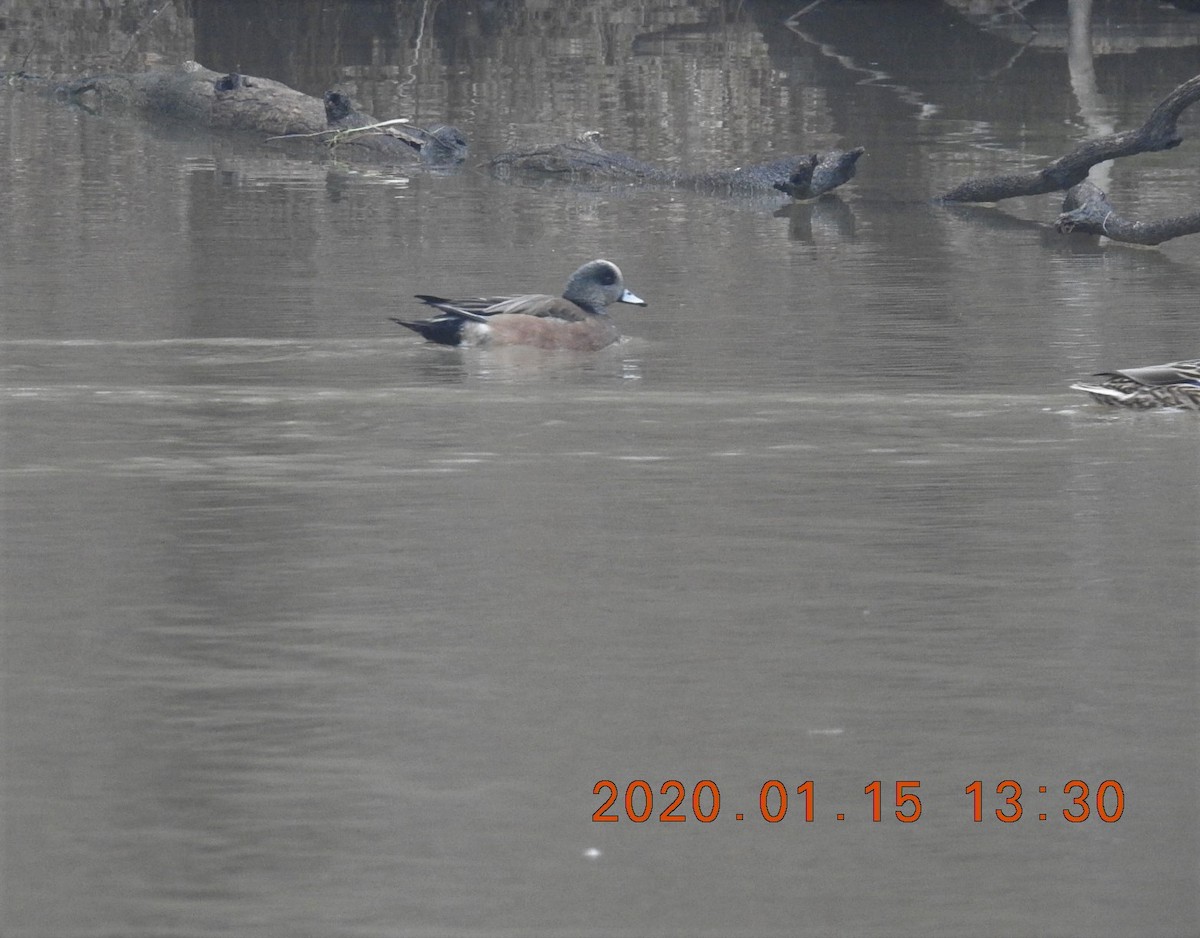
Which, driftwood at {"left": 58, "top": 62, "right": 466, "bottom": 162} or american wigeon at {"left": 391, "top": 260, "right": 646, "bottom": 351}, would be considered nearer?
american wigeon at {"left": 391, "top": 260, "right": 646, "bottom": 351}

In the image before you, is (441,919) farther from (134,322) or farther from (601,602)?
(134,322)

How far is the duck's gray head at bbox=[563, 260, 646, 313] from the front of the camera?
12281 mm

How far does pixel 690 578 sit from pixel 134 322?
18.4ft

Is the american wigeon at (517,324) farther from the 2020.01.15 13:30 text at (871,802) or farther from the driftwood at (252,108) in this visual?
the driftwood at (252,108)

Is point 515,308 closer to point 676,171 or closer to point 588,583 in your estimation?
point 588,583

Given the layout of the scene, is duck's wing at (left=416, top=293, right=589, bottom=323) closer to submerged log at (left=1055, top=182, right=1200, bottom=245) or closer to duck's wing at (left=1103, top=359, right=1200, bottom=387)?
duck's wing at (left=1103, top=359, right=1200, bottom=387)

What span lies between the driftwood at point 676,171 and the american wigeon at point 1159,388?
834cm

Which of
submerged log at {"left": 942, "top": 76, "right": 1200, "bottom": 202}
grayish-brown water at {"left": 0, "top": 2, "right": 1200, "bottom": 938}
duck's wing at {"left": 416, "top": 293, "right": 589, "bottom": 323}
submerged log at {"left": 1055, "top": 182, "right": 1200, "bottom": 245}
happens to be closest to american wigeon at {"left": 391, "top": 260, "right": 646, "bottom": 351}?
duck's wing at {"left": 416, "top": 293, "right": 589, "bottom": 323}

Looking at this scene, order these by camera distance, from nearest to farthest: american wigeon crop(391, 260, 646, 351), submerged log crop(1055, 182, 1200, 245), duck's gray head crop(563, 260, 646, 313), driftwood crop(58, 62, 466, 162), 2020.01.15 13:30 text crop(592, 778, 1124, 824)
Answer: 2020.01.15 13:30 text crop(592, 778, 1124, 824), american wigeon crop(391, 260, 646, 351), duck's gray head crop(563, 260, 646, 313), submerged log crop(1055, 182, 1200, 245), driftwood crop(58, 62, 466, 162)

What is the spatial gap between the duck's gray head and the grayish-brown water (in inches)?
10.0

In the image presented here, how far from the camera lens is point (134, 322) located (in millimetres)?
12523

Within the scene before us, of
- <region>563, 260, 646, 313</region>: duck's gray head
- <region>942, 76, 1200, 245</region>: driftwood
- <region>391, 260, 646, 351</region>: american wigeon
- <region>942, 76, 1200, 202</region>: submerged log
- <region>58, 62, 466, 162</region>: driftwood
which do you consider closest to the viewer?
<region>391, 260, 646, 351</region>: american wigeon

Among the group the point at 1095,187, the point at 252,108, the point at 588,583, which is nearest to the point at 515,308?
the point at 588,583

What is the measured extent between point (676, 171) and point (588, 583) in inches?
472
